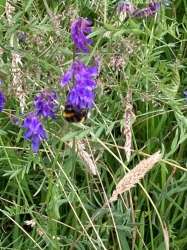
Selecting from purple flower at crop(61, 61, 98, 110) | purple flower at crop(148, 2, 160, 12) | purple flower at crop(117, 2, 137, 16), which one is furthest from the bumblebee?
purple flower at crop(148, 2, 160, 12)

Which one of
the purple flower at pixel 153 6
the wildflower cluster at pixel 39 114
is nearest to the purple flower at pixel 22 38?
the wildflower cluster at pixel 39 114

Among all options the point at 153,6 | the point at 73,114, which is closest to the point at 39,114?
the point at 73,114

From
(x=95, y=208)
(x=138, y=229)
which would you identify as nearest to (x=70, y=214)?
(x=95, y=208)

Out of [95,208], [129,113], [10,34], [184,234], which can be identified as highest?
[10,34]

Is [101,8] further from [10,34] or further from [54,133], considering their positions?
[54,133]

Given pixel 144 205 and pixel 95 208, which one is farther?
pixel 144 205

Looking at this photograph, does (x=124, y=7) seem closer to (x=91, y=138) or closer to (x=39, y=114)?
(x=39, y=114)

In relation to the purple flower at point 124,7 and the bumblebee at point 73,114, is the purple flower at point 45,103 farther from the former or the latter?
the purple flower at point 124,7
